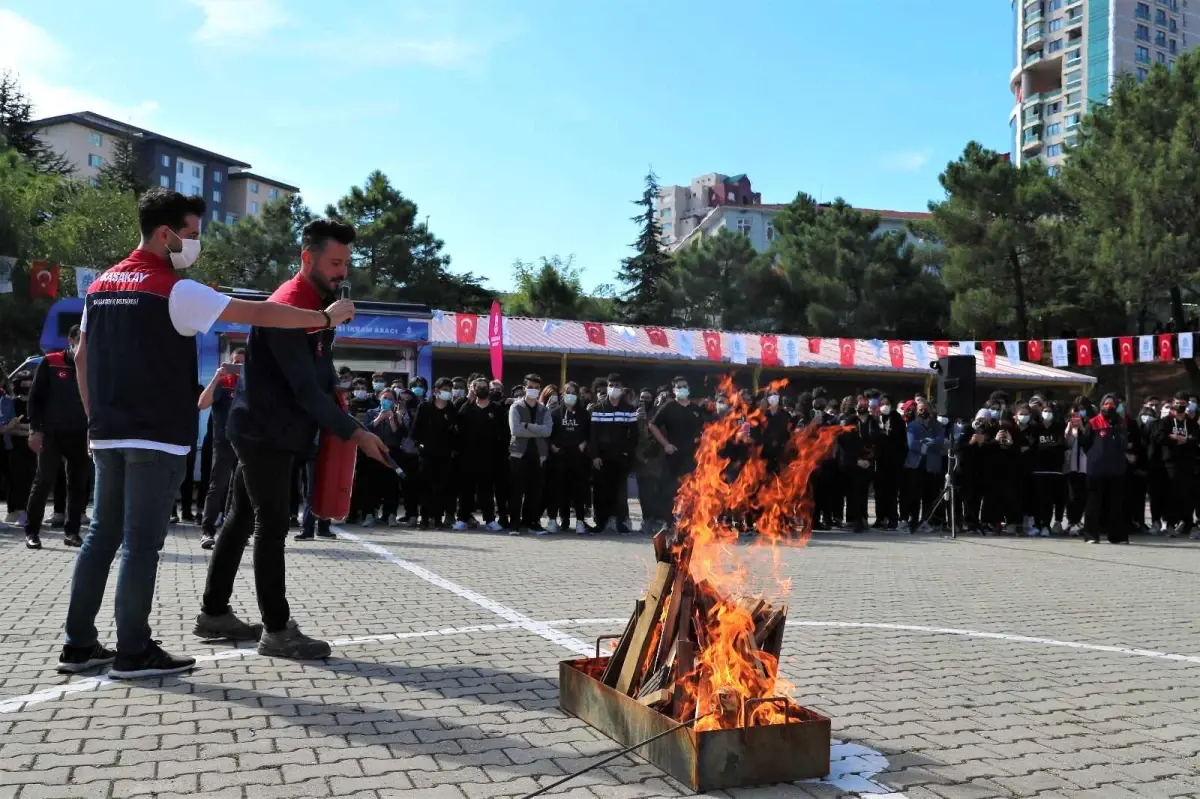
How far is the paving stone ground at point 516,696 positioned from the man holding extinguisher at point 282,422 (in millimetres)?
372

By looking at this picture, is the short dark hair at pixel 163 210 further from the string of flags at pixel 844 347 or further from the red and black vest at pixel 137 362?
the string of flags at pixel 844 347

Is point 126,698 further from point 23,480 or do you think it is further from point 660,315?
point 660,315

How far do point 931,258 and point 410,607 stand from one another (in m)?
46.6

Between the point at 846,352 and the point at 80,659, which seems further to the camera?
the point at 846,352

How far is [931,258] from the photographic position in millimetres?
49594

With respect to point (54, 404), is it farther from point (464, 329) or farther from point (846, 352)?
point (846, 352)

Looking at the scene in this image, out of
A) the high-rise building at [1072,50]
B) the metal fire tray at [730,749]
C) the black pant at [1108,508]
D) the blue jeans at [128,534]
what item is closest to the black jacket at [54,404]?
the blue jeans at [128,534]

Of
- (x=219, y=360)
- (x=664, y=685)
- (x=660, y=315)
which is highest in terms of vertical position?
(x=660, y=315)

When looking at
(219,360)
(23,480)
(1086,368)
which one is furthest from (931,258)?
(23,480)

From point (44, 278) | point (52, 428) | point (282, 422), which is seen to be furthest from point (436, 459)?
point (44, 278)

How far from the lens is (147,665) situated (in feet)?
15.8

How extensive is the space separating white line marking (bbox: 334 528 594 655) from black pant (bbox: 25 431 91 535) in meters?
3.05

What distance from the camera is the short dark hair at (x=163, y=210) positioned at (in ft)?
16.1

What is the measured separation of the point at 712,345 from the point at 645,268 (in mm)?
34166
